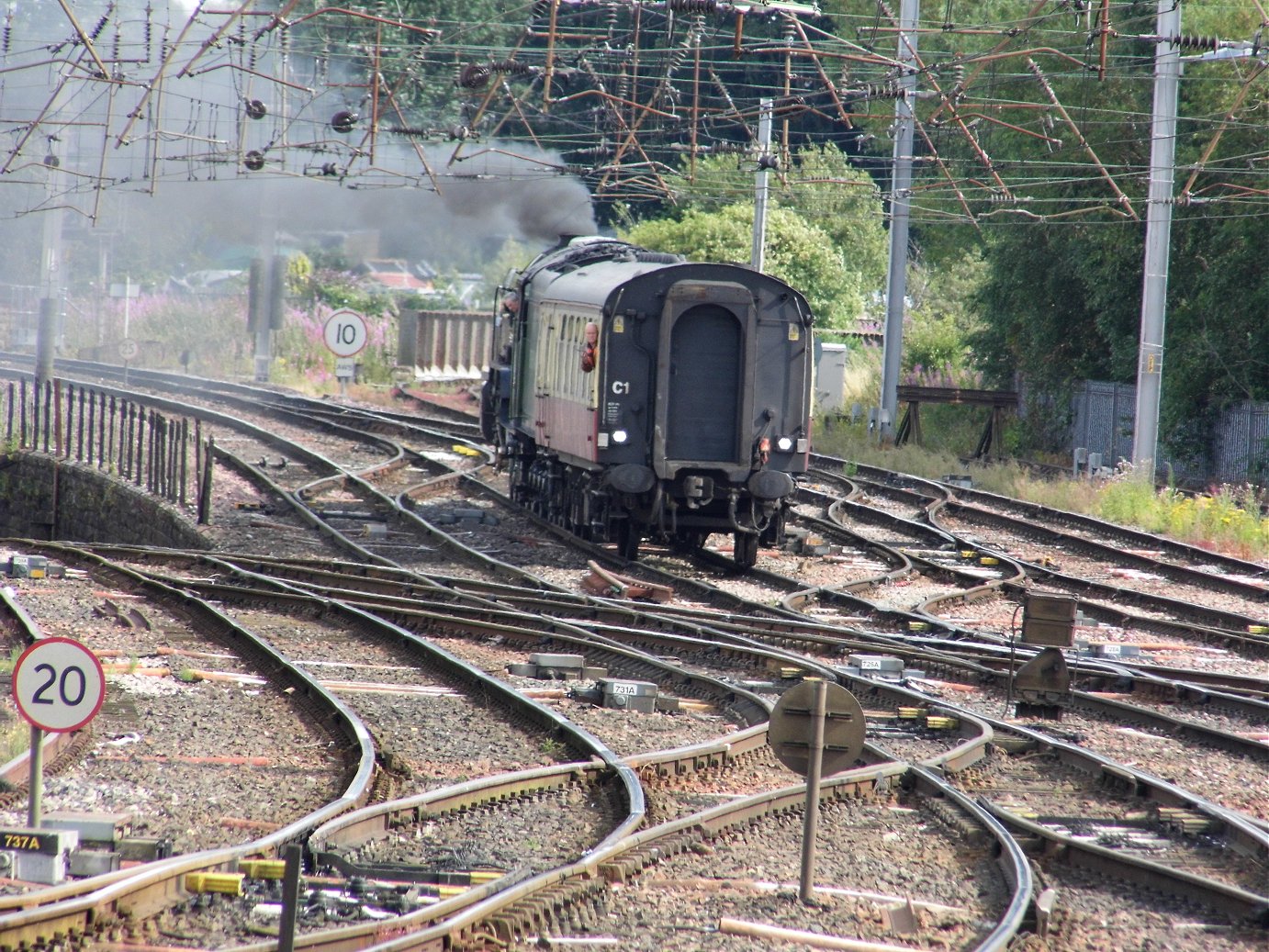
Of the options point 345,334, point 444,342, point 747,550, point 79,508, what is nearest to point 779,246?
point 444,342

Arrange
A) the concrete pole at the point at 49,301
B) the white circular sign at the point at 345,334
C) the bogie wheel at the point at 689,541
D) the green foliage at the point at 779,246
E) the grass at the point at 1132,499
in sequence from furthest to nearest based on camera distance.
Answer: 1. the green foliage at the point at 779,246
2. the white circular sign at the point at 345,334
3. the concrete pole at the point at 49,301
4. the grass at the point at 1132,499
5. the bogie wheel at the point at 689,541

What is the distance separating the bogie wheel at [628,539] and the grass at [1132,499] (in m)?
7.91

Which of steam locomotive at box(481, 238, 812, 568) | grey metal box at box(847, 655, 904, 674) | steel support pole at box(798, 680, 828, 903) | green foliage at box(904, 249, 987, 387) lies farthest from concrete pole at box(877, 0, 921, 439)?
steel support pole at box(798, 680, 828, 903)

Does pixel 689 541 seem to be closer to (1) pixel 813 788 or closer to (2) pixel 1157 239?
(2) pixel 1157 239

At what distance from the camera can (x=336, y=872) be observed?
645cm

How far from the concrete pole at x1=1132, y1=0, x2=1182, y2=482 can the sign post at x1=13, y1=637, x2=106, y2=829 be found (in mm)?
18025

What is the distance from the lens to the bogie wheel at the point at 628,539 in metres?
17.4

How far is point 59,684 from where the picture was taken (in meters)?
7.11

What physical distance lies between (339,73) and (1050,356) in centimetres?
3585

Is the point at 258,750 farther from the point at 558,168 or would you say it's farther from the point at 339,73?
the point at 339,73

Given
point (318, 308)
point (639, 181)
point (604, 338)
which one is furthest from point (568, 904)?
point (318, 308)

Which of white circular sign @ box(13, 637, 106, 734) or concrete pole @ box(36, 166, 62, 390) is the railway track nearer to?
white circular sign @ box(13, 637, 106, 734)

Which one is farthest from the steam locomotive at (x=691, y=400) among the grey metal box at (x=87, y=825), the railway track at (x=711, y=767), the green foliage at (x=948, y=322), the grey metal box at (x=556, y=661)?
the green foliage at (x=948, y=322)

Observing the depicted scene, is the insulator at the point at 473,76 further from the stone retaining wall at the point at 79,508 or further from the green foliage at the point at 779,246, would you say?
the green foliage at the point at 779,246
